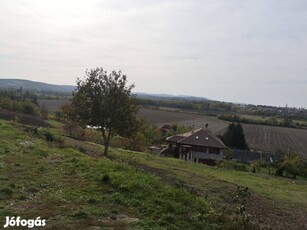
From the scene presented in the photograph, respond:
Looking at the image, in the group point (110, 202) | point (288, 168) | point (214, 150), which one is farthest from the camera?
point (214, 150)

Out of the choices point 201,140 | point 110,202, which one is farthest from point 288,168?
point 110,202

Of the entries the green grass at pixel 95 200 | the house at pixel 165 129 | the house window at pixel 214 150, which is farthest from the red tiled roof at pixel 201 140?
the green grass at pixel 95 200

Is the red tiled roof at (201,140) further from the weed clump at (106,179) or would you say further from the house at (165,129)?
the weed clump at (106,179)

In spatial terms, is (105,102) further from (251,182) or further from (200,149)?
(200,149)

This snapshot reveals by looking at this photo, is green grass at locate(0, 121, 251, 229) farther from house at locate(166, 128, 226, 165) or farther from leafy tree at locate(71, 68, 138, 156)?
house at locate(166, 128, 226, 165)

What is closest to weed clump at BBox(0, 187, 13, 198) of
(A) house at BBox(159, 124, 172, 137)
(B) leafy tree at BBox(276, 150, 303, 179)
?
(B) leafy tree at BBox(276, 150, 303, 179)

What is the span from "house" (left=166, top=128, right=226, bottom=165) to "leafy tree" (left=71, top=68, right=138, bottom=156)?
76.7 feet

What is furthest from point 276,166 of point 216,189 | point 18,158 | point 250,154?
point 18,158

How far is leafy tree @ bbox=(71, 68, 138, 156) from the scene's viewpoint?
1052 inches

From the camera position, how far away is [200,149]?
165 ft

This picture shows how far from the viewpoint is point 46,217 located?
28.8ft

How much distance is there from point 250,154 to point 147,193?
180ft

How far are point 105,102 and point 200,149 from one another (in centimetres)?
2656

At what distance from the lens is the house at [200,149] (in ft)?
163
